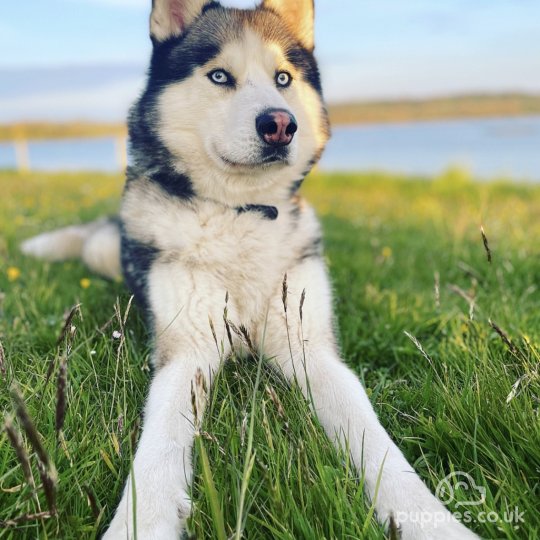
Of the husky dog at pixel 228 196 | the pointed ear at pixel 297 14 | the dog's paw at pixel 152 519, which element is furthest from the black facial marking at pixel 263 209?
the dog's paw at pixel 152 519

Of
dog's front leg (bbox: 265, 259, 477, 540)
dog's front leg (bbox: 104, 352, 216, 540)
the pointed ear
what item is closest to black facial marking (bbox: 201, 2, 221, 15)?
the pointed ear

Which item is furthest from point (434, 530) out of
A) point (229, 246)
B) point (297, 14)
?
point (297, 14)

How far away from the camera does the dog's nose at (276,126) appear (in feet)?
7.96

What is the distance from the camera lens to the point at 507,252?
4777mm

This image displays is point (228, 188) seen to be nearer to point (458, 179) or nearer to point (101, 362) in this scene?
point (101, 362)

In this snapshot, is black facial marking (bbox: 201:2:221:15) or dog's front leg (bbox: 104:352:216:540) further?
black facial marking (bbox: 201:2:221:15)

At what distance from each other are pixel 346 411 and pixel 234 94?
1.55 m

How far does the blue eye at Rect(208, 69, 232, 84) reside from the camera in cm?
268

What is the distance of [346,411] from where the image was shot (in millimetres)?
2186

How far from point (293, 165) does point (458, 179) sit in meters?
8.83

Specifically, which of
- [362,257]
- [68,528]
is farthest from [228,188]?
[362,257]

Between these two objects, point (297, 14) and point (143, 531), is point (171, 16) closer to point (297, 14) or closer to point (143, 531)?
point (297, 14)

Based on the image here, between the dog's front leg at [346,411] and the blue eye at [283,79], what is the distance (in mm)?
930

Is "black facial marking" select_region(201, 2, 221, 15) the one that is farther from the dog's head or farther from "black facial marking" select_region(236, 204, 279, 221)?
"black facial marking" select_region(236, 204, 279, 221)
